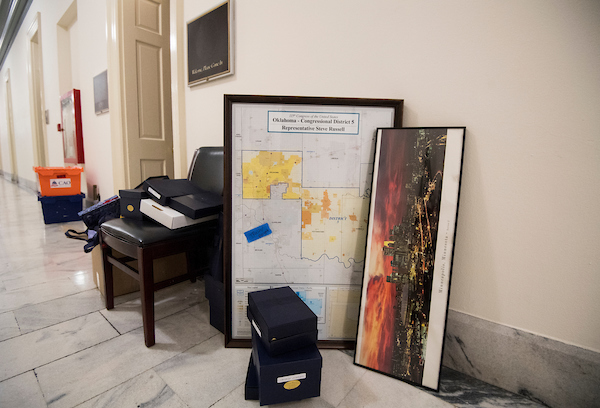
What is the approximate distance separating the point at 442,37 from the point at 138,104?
247 cm

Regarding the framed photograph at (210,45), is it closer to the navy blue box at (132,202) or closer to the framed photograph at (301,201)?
the framed photograph at (301,201)

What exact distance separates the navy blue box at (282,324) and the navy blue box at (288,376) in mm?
30

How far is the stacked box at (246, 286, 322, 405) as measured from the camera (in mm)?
859

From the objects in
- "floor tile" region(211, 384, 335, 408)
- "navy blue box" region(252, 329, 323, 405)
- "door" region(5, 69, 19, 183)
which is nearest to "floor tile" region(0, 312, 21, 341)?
"floor tile" region(211, 384, 335, 408)

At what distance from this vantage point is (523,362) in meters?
0.98

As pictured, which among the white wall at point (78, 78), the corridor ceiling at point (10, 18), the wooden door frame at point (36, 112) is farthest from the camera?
the corridor ceiling at point (10, 18)

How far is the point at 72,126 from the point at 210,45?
3.20 m

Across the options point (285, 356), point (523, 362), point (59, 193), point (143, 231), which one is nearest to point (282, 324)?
point (285, 356)

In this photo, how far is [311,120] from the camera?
3.76ft

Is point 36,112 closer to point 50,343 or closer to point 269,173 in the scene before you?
point 50,343


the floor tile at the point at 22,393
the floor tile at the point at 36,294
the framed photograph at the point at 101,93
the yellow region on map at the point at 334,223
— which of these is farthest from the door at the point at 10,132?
the yellow region on map at the point at 334,223

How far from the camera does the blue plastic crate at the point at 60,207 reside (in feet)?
10.2

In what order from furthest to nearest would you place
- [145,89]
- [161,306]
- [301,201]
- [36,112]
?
[36,112] < [145,89] < [161,306] < [301,201]

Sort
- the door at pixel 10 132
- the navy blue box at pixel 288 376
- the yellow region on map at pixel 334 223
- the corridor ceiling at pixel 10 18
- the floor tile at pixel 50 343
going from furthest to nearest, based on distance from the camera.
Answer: the door at pixel 10 132 → the corridor ceiling at pixel 10 18 → the yellow region on map at pixel 334 223 → the floor tile at pixel 50 343 → the navy blue box at pixel 288 376
